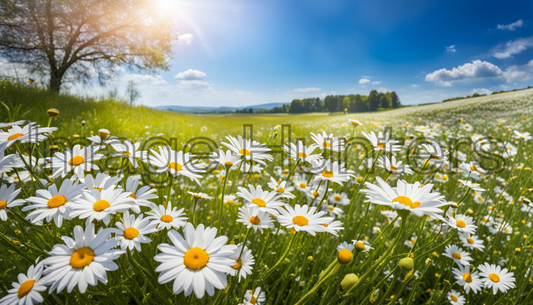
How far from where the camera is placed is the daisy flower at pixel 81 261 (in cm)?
71

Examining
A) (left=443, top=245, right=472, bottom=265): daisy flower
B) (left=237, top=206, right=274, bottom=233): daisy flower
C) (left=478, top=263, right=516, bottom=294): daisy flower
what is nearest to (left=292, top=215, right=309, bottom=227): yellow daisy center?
(left=237, top=206, right=274, bottom=233): daisy flower

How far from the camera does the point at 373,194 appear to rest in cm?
97

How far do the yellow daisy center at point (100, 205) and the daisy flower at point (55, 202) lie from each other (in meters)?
0.09

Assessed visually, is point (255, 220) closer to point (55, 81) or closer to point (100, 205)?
point (100, 205)

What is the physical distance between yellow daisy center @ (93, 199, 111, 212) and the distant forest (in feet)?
152

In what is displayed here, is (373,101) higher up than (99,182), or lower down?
higher up

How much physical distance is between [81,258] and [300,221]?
0.80 m

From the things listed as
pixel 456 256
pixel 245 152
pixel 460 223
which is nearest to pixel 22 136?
pixel 245 152

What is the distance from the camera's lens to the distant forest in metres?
51.5

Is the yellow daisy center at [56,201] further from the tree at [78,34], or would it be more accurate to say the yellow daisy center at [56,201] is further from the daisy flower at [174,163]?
the tree at [78,34]

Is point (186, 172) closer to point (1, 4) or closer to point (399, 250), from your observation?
point (399, 250)

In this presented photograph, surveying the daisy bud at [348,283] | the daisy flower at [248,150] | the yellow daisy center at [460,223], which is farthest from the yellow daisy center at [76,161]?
the yellow daisy center at [460,223]

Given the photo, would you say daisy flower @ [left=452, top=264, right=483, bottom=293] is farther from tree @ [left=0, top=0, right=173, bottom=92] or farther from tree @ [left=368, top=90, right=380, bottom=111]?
tree @ [left=368, top=90, right=380, bottom=111]

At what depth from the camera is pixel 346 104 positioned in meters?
54.4
